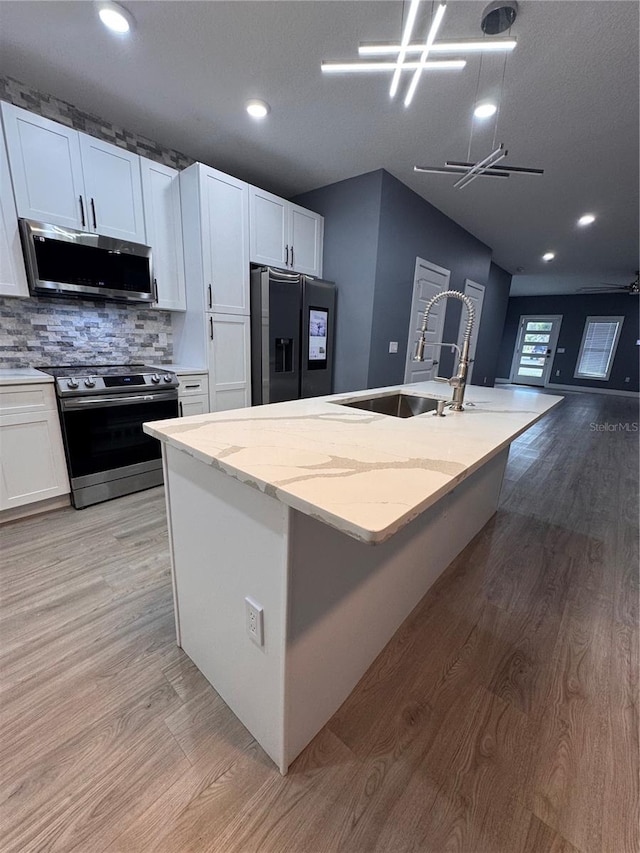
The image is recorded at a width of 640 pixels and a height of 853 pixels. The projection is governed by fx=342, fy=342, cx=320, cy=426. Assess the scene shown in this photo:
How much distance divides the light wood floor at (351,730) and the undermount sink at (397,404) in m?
0.94

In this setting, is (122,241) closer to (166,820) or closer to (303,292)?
(303,292)

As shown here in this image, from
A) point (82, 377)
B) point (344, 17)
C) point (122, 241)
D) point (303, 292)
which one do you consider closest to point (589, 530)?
point (303, 292)

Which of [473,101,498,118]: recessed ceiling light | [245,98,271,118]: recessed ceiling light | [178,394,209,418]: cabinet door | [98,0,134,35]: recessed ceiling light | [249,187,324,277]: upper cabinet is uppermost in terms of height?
[473,101,498,118]: recessed ceiling light

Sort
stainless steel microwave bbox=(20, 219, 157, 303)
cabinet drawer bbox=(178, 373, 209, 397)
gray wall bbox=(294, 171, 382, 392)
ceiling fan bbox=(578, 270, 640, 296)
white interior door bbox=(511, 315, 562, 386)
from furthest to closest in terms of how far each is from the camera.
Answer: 1. white interior door bbox=(511, 315, 562, 386)
2. ceiling fan bbox=(578, 270, 640, 296)
3. gray wall bbox=(294, 171, 382, 392)
4. cabinet drawer bbox=(178, 373, 209, 397)
5. stainless steel microwave bbox=(20, 219, 157, 303)

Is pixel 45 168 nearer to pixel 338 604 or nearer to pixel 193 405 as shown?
pixel 193 405

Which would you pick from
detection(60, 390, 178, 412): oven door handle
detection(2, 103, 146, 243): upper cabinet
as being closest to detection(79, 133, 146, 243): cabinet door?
detection(2, 103, 146, 243): upper cabinet

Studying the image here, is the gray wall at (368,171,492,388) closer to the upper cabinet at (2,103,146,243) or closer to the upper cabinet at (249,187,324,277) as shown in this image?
the upper cabinet at (249,187,324,277)

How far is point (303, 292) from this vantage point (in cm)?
323

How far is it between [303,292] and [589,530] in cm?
298

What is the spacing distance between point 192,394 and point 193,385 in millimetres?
76

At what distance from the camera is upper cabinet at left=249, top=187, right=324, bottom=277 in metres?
3.06

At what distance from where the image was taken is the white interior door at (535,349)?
976 centimetres

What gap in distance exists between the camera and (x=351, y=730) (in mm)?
1111

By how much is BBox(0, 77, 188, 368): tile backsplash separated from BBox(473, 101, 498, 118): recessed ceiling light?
243 centimetres
